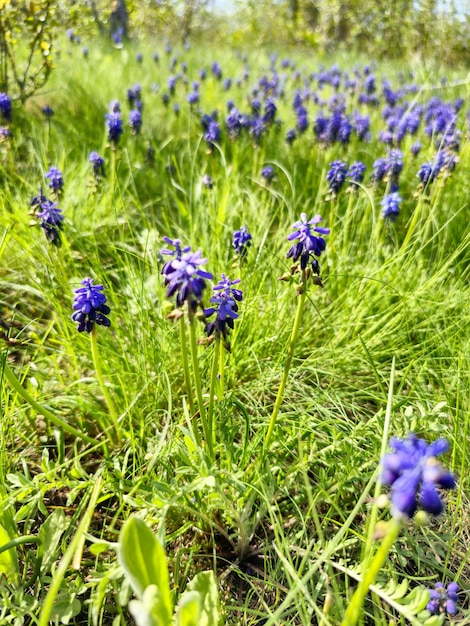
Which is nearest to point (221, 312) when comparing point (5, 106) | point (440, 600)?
point (440, 600)

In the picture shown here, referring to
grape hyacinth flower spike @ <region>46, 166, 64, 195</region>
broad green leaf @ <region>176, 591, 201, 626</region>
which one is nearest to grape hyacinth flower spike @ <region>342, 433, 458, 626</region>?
broad green leaf @ <region>176, 591, 201, 626</region>

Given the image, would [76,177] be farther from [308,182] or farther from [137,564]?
[137,564]

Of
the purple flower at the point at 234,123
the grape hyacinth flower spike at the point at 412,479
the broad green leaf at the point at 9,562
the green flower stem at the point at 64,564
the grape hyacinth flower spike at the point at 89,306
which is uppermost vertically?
the purple flower at the point at 234,123

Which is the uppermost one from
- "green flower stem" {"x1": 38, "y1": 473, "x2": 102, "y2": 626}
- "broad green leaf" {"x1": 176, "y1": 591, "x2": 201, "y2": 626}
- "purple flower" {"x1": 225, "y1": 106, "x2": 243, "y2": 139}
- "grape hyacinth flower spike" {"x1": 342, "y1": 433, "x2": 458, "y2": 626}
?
"purple flower" {"x1": 225, "y1": 106, "x2": 243, "y2": 139}

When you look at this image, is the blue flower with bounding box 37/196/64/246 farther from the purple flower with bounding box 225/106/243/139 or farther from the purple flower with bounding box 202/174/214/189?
the purple flower with bounding box 225/106/243/139

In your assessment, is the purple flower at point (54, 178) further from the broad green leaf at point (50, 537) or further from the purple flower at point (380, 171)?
the purple flower at point (380, 171)

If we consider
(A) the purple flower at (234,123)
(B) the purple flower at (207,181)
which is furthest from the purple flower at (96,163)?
(A) the purple flower at (234,123)

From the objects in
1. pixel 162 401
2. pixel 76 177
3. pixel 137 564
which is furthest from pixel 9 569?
pixel 76 177

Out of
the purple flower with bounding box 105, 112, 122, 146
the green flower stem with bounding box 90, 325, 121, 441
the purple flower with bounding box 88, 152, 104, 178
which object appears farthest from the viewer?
the purple flower with bounding box 105, 112, 122, 146
